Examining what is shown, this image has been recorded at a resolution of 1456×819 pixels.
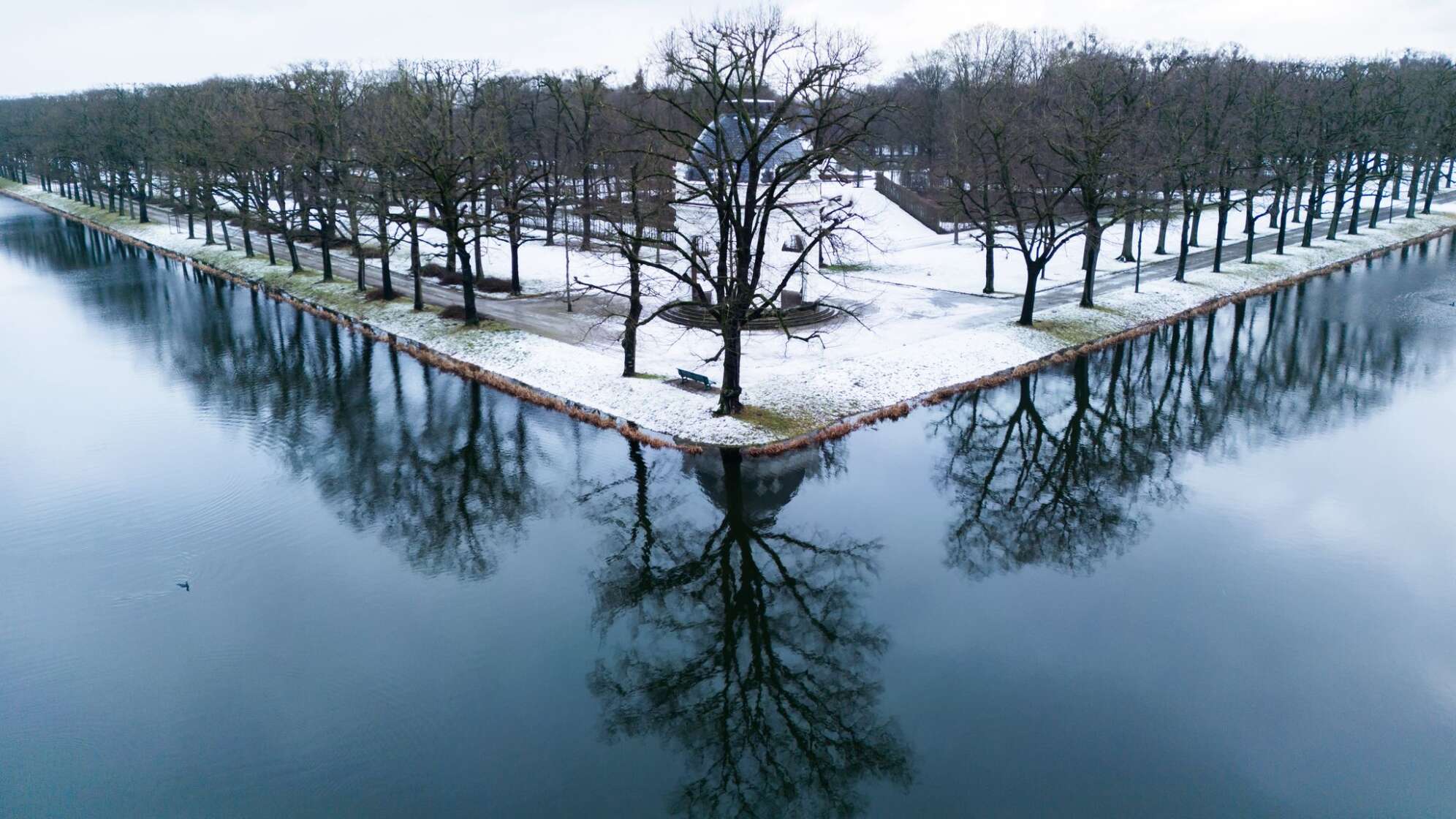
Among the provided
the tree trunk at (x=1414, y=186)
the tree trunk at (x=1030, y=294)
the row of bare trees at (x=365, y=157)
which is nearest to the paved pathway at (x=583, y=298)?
the tree trunk at (x=1030, y=294)

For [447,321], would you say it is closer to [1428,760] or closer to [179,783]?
[179,783]

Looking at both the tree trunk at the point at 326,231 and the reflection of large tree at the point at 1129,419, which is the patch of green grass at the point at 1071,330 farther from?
the tree trunk at the point at 326,231

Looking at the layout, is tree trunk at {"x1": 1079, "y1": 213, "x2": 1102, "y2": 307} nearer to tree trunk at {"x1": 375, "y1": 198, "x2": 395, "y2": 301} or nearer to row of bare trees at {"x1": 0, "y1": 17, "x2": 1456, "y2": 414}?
row of bare trees at {"x1": 0, "y1": 17, "x2": 1456, "y2": 414}

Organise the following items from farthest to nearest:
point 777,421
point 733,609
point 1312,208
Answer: point 1312,208 → point 777,421 → point 733,609

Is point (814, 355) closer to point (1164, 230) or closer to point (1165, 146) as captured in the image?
point (1165, 146)

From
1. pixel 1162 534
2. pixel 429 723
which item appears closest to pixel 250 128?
pixel 429 723

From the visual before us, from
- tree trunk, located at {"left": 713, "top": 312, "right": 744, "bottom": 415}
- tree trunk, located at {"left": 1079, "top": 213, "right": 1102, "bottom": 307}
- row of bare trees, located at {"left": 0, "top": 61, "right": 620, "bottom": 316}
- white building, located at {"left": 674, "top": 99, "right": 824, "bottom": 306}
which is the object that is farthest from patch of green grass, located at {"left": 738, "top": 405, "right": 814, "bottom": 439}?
tree trunk, located at {"left": 1079, "top": 213, "right": 1102, "bottom": 307}

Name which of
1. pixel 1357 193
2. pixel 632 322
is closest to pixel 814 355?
pixel 632 322

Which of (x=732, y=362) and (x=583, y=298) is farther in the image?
(x=583, y=298)
